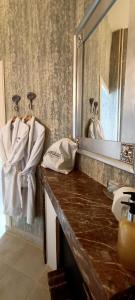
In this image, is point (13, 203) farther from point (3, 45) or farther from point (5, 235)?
point (3, 45)

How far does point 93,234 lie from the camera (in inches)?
22.1

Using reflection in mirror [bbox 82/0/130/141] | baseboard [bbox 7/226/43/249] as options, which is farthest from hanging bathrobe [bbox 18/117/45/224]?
reflection in mirror [bbox 82/0/130/141]

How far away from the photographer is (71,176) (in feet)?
3.99

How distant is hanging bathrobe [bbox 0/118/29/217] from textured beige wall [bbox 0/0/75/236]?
0.19 meters

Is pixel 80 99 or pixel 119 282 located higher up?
pixel 80 99

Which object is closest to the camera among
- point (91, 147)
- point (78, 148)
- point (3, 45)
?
point (91, 147)

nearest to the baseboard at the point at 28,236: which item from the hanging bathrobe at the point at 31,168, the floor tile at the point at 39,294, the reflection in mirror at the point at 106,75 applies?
the hanging bathrobe at the point at 31,168

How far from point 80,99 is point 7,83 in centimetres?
86

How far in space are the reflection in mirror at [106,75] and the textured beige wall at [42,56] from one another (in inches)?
11.7

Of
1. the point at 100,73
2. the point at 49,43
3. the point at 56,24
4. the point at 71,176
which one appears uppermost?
the point at 56,24

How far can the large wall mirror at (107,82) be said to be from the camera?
2.33 ft

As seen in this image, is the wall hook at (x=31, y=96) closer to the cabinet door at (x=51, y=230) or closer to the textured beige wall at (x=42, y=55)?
the textured beige wall at (x=42, y=55)

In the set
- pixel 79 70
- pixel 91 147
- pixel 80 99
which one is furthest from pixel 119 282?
pixel 79 70

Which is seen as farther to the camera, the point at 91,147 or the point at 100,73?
the point at 91,147
